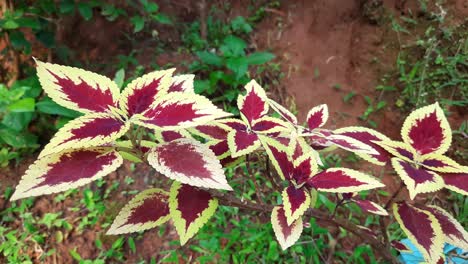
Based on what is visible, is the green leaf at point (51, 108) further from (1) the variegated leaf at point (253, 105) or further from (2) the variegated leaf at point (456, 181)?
(2) the variegated leaf at point (456, 181)

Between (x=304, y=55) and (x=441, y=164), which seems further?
(x=304, y=55)

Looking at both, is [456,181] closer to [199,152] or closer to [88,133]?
[199,152]

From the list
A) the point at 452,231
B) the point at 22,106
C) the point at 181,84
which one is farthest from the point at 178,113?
the point at 22,106

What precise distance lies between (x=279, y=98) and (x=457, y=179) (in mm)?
1308

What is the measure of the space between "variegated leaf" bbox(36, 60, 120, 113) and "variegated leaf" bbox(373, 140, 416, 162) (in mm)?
541

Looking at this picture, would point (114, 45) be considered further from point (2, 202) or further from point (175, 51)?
point (2, 202)

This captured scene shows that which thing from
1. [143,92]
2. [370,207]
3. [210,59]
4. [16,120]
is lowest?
[16,120]

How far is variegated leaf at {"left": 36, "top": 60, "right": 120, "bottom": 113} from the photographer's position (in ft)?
2.27

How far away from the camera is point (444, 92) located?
1.77 meters

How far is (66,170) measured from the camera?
66 centimetres

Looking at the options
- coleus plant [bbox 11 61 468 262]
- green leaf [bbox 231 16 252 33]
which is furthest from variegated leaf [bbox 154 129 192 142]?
green leaf [bbox 231 16 252 33]

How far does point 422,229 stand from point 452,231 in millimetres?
97

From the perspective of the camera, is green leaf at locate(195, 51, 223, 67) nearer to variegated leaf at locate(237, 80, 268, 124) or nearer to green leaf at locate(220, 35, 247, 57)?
green leaf at locate(220, 35, 247, 57)

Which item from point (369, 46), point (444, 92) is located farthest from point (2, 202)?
point (444, 92)
